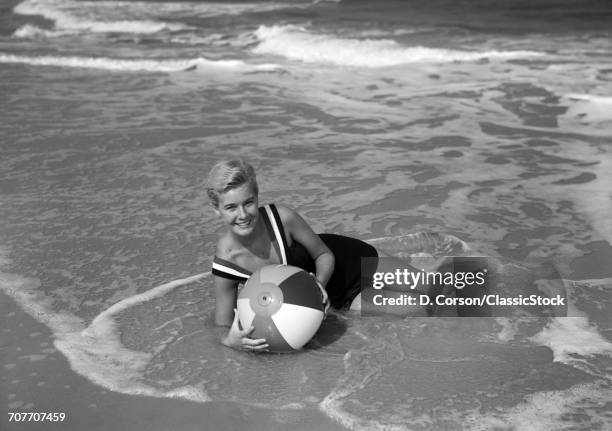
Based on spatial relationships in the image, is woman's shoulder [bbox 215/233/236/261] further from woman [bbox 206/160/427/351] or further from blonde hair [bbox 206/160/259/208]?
blonde hair [bbox 206/160/259/208]

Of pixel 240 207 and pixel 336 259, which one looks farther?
pixel 336 259

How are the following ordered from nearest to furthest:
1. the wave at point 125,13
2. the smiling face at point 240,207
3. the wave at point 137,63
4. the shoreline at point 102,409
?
1. the shoreline at point 102,409
2. the smiling face at point 240,207
3. the wave at point 137,63
4. the wave at point 125,13

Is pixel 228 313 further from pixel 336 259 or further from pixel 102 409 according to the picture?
pixel 102 409

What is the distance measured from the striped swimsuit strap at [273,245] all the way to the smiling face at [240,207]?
0.72ft

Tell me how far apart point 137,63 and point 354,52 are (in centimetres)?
476

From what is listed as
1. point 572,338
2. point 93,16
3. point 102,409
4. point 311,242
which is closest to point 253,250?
point 311,242

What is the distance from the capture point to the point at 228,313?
455 centimetres

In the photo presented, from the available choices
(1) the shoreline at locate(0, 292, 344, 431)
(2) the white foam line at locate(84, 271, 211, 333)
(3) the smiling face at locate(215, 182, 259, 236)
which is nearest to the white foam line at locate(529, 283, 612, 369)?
(1) the shoreline at locate(0, 292, 344, 431)

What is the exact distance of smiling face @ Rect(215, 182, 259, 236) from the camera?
4.19 metres

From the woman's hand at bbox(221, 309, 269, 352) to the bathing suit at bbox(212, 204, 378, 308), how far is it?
0.34 meters

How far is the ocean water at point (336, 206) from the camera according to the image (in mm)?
4082

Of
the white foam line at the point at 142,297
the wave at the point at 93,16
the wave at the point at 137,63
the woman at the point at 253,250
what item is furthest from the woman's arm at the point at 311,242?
the wave at the point at 93,16

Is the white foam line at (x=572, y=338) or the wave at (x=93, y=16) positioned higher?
the wave at (x=93, y=16)

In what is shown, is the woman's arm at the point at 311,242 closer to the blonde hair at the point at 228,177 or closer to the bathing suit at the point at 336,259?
the bathing suit at the point at 336,259
